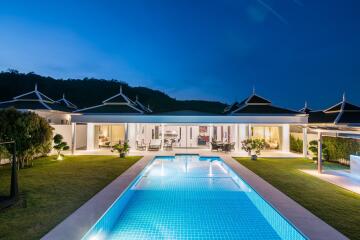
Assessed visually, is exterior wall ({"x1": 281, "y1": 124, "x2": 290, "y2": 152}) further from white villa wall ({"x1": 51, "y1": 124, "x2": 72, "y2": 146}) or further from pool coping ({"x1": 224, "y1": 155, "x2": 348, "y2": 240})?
white villa wall ({"x1": 51, "y1": 124, "x2": 72, "y2": 146})

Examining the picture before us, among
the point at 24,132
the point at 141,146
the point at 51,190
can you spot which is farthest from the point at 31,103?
the point at 51,190

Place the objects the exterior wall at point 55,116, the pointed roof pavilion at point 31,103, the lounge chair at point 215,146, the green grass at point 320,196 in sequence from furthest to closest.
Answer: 1. the pointed roof pavilion at point 31,103
2. the exterior wall at point 55,116
3. the lounge chair at point 215,146
4. the green grass at point 320,196

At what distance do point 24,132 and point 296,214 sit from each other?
12.1 meters

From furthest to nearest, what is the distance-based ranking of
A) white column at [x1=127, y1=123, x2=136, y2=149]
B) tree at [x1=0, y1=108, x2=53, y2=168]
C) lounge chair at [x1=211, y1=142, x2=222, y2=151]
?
white column at [x1=127, y1=123, x2=136, y2=149]
lounge chair at [x1=211, y1=142, x2=222, y2=151]
tree at [x1=0, y1=108, x2=53, y2=168]

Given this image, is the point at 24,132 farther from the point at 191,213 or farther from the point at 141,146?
the point at 191,213

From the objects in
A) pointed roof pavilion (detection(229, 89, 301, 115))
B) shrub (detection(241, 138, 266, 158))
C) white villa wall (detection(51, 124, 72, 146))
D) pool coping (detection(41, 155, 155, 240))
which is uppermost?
pointed roof pavilion (detection(229, 89, 301, 115))

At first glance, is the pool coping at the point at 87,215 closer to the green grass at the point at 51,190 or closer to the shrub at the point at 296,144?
the green grass at the point at 51,190

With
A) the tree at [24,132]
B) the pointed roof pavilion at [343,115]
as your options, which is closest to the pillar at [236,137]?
the pointed roof pavilion at [343,115]

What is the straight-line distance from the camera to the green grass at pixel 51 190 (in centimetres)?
586

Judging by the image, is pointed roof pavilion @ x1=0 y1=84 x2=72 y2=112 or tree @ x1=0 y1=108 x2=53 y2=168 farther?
pointed roof pavilion @ x1=0 y1=84 x2=72 y2=112

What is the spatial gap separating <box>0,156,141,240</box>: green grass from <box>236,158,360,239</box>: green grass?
6.35m

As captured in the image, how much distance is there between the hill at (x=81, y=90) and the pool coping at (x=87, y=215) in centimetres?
4265

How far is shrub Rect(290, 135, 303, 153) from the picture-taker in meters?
19.4

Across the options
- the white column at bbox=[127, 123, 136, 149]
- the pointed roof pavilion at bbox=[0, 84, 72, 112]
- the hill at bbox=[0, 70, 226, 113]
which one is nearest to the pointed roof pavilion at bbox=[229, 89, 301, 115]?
the white column at bbox=[127, 123, 136, 149]
